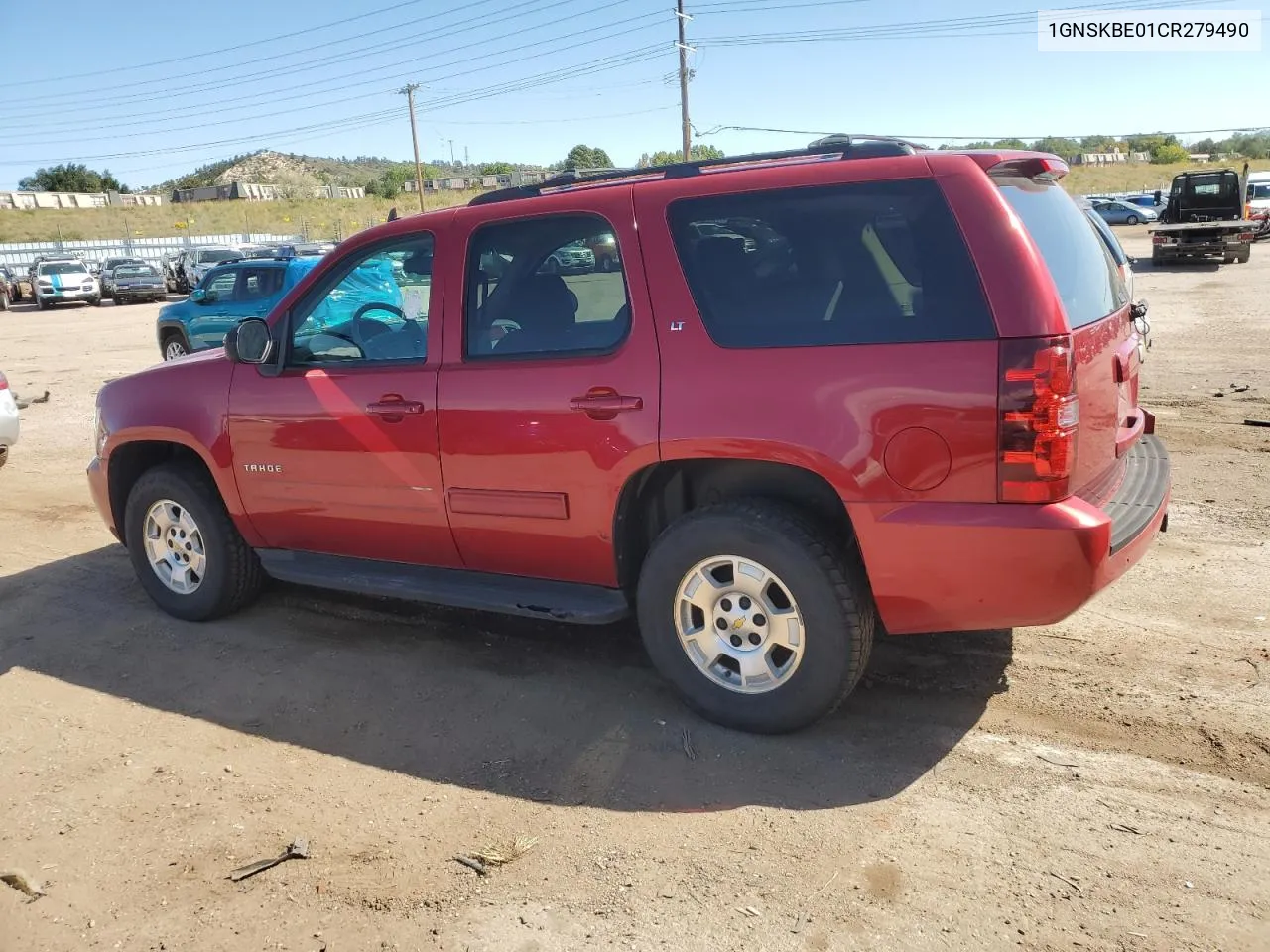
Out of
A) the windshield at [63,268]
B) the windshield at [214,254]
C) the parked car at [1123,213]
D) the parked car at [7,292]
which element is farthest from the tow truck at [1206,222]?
the parked car at [7,292]

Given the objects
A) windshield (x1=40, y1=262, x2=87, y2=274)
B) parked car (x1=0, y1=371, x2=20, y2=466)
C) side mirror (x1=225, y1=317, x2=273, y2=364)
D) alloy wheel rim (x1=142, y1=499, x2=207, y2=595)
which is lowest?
alloy wheel rim (x1=142, y1=499, x2=207, y2=595)

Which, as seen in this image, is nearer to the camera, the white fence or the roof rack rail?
the roof rack rail

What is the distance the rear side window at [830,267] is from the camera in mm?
3189

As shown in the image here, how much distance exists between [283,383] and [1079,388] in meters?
3.38

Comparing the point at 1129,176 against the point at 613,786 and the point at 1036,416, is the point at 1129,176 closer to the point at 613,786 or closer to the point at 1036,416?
the point at 1036,416

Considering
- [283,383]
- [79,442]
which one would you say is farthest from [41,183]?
[283,383]

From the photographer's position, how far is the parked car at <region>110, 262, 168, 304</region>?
33.3 meters

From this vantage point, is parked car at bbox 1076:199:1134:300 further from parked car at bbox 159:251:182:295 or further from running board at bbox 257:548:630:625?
parked car at bbox 159:251:182:295

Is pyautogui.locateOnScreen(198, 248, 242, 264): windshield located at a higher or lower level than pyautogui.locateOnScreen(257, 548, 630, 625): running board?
higher

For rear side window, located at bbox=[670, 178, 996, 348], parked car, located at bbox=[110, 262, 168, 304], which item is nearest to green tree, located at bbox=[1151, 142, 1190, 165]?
parked car, located at bbox=[110, 262, 168, 304]

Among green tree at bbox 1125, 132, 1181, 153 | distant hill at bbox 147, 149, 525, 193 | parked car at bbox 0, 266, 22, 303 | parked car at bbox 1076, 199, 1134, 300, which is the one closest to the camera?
parked car at bbox 1076, 199, 1134, 300

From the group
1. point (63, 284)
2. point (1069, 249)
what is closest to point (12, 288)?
point (63, 284)

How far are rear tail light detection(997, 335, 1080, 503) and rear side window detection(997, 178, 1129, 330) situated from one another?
23 centimetres

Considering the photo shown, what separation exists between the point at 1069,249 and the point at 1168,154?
101326 millimetres
